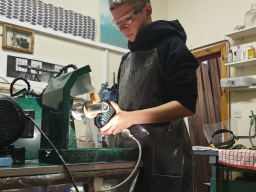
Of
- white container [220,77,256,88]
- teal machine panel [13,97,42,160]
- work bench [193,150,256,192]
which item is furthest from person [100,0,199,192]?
white container [220,77,256,88]

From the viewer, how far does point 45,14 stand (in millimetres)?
3219

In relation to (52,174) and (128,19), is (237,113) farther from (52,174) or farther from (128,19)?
(52,174)

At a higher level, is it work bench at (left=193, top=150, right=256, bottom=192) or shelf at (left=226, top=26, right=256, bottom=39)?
shelf at (left=226, top=26, right=256, bottom=39)

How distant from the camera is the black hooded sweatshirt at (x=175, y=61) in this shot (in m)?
1.05

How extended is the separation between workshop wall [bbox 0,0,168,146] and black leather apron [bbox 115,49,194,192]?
2.12 meters

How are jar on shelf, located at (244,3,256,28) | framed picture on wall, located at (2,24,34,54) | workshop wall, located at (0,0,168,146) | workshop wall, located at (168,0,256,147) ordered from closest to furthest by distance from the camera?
1. framed picture on wall, located at (2,24,34,54)
2. workshop wall, located at (0,0,168,146)
3. jar on shelf, located at (244,3,256,28)
4. workshop wall, located at (168,0,256,147)

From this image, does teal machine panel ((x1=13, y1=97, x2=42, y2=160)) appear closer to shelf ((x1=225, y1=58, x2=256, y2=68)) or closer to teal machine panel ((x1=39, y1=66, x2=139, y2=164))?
teal machine panel ((x1=39, y1=66, x2=139, y2=164))

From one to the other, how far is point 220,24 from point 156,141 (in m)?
3.24

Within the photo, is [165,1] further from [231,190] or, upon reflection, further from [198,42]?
[231,190]

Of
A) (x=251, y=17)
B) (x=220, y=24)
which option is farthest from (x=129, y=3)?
(x=220, y=24)

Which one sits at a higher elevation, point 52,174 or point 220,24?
point 220,24

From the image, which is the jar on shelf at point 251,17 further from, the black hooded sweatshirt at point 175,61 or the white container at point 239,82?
the black hooded sweatshirt at point 175,61

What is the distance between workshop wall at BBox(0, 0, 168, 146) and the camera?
3.13m

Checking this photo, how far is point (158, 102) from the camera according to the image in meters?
1.14
